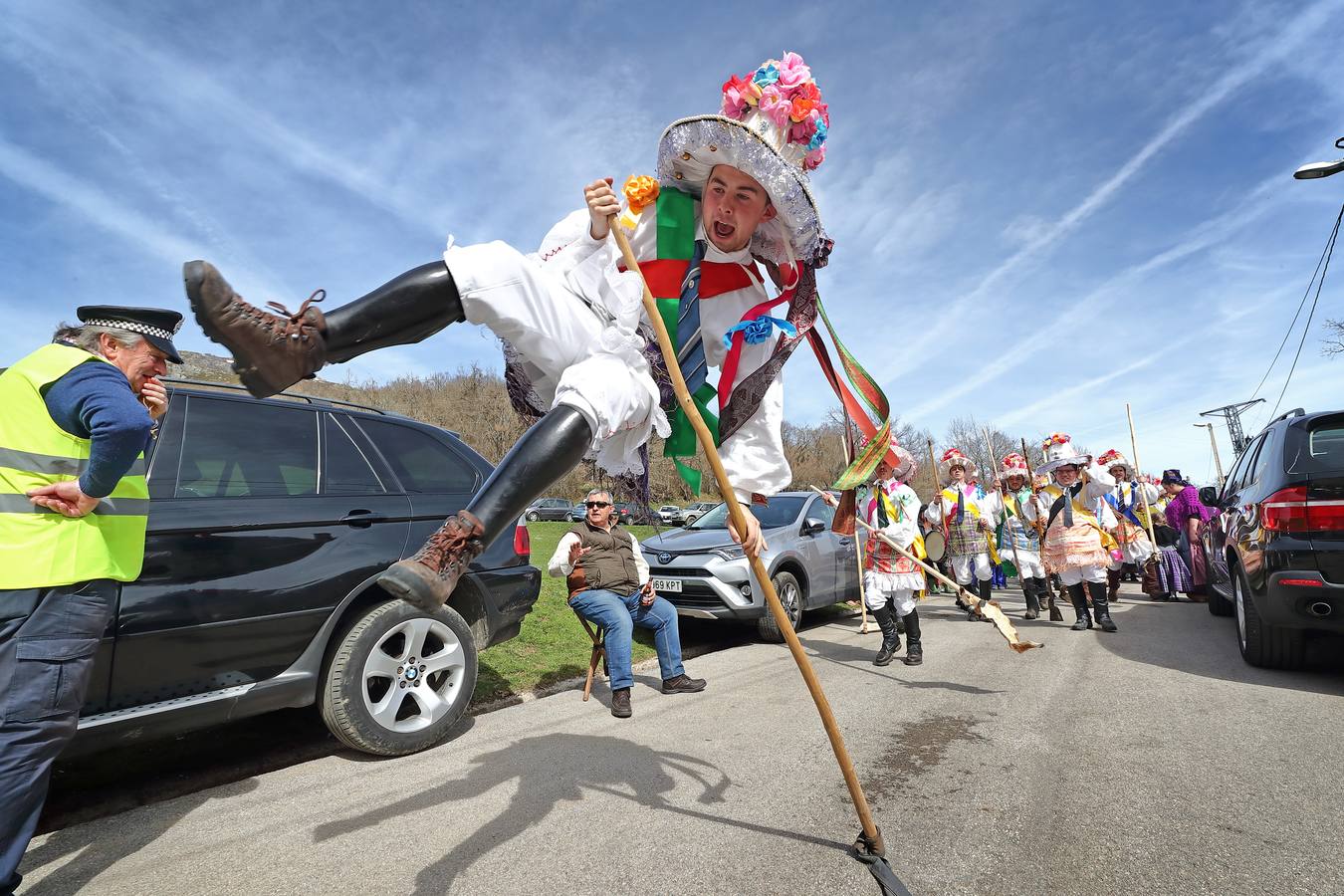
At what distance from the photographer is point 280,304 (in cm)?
171

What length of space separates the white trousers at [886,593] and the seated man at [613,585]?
7.00ft

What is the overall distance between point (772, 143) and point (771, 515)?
6.70 m

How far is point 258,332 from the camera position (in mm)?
1585

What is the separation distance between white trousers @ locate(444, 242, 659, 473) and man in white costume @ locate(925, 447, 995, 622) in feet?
29.3

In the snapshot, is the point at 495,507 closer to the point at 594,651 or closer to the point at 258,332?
the point at 258,332

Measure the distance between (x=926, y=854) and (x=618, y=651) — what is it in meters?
2.75

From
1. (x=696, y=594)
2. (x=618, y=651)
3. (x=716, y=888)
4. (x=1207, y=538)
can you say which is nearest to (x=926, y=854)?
(x=716, y=888)

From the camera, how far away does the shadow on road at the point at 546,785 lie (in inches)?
104

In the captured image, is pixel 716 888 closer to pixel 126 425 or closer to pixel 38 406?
pixel 126 425

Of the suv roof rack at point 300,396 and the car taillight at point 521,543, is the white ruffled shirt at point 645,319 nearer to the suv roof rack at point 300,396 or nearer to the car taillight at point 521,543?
the suv roof rack at point 300,396

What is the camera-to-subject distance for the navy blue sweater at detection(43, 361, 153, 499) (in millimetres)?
2303

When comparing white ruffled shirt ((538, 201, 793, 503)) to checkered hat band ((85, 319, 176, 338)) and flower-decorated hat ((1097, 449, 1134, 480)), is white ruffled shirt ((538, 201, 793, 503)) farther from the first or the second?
flower-decorated hat ((1097, 449, 1134, 480))

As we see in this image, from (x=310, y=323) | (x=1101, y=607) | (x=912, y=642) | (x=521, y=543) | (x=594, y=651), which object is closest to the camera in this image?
(x=310, y=323)

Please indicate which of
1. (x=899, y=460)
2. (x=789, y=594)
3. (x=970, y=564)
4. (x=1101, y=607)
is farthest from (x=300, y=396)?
(x=970, y=564)
